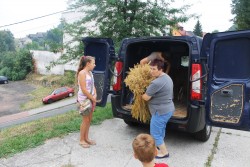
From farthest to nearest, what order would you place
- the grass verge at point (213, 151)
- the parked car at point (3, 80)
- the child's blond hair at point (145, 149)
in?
the parked car at point (3, 80) → the grass verge at point (213, 151) → the child's blond hair at point (145, 149)

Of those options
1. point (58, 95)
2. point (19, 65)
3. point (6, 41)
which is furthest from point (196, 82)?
point (6, 41)

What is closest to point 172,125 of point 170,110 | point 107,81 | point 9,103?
point 170,110

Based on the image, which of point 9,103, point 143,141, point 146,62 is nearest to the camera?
point 143,141

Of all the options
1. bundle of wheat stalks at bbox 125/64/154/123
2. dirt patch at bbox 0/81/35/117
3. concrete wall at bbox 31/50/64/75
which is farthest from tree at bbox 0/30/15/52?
bundle of wheat stalks at bbox 125/64/154/123

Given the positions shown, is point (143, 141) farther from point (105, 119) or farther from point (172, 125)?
point (105, 119)

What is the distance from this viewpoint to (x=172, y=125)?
4551 millimetres

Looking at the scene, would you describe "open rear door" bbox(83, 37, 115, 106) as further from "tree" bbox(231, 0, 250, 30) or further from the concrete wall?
the concrete wall

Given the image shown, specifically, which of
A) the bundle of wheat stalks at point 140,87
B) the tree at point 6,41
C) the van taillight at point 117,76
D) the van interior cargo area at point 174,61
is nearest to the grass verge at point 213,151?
the van interior cargo area at point 174,61

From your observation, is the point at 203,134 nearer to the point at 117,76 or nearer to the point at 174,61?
the point at 117,76

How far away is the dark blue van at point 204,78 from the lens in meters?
3.81

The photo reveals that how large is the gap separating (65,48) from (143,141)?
10.1 meters

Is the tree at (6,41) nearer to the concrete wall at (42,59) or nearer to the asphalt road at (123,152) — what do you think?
the concrete wall at (42,59)

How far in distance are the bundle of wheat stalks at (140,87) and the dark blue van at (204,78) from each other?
0.31m

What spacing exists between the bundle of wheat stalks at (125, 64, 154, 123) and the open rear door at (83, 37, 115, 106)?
802 mm
